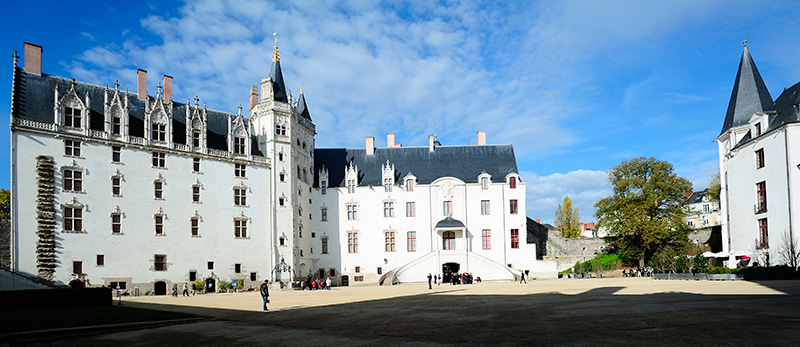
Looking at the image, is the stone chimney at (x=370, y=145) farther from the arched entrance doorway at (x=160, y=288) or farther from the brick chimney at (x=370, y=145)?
the arched entrance doorway at (x=160, y=288)

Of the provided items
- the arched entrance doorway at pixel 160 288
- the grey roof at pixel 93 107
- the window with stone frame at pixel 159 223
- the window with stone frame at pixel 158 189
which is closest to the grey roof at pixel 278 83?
the grey roof at pixel 93 107

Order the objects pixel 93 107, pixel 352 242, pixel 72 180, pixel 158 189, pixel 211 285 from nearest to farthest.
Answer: pixel 72 180
pixel 93 107
pixel 158 189
pixel 211 285
pixel 352 242

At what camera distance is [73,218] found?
37125 mm

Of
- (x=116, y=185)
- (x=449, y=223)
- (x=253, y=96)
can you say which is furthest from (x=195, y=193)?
(x=449, y=223)

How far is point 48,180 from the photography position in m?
36.0

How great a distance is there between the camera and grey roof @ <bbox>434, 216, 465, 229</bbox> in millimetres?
51634

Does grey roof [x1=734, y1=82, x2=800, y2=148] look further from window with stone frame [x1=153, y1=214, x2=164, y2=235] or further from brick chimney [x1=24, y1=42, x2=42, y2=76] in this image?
brick chimney [x1=24, y1=42, x2=42, y2=76]

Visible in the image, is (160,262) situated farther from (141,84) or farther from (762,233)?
(762,233)

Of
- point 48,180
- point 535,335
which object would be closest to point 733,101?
point 535,335

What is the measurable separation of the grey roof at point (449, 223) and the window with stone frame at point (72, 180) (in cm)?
2846

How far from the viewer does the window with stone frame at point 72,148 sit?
3734 centimetres

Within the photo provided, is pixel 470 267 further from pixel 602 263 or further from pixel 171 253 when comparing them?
pixel 171 253

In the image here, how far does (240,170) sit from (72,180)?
12.1 meters

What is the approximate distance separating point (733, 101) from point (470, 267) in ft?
82.1
